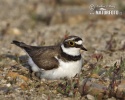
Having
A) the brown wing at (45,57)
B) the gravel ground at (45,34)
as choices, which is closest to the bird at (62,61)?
the brown wing at (45,57)

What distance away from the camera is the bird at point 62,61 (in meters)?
6.28

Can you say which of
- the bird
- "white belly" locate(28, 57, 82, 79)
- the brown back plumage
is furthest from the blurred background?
"white belly" locate(28, 57, 82, 79)

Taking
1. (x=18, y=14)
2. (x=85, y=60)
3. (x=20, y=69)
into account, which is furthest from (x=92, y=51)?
(x=18, y=14)

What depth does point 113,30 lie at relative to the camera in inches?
409

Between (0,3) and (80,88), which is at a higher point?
(0,3)

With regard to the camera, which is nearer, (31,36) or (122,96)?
(122,96)

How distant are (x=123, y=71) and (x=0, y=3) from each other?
758cm

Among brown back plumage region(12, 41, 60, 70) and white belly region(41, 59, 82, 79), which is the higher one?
brown back plumage region(12, 41, 60, 70)

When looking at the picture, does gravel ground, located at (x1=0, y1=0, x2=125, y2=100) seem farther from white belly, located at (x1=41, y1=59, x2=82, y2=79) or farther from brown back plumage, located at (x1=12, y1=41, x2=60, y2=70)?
brown back plumage, located at (x1=12, y1=41, x2=60, y2=70)

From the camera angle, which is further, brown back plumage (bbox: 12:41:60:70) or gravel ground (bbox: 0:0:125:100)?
brown back plumage (bbox: 12:41:60:70)

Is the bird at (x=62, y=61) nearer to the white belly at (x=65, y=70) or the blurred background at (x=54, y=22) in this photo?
the white belly at (x=65, y=70)

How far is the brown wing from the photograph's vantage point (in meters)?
6.35

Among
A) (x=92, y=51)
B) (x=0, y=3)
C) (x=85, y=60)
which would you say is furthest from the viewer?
(x=0, y=3)

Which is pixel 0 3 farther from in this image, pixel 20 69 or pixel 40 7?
pixel 20 69
